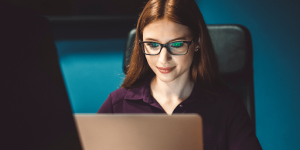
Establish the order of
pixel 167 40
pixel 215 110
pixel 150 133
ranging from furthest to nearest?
pixel 215 110
pixel 167 40
pixel 150 133

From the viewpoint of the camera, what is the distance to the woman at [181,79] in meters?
0.81

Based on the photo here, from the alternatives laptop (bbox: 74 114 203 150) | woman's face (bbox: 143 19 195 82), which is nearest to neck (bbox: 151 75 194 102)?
woman's face (bbox: 143 19 195 82)

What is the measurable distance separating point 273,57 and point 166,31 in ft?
2.82

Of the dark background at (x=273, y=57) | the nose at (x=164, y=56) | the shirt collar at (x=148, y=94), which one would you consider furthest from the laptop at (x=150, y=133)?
the dark background at (x=273, y=57)

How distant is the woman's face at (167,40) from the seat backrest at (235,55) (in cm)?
21

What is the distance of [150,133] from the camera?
47 centimetres

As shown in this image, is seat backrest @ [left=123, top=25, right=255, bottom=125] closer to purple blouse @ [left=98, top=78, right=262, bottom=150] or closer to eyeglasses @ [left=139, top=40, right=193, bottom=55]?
purple blouse @ [left=98, top=78, right=262, bottom=150]

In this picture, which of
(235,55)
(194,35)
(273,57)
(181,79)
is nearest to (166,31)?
(194,35)

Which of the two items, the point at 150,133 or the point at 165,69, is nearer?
the point at 150,133

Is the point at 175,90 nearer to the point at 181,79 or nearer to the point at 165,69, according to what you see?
the point at 181,79

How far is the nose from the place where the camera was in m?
0.80

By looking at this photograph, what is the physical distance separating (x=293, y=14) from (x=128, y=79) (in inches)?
38.0

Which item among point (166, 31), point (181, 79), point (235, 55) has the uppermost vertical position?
point (166, 31)

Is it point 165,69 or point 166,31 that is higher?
point 166,31
